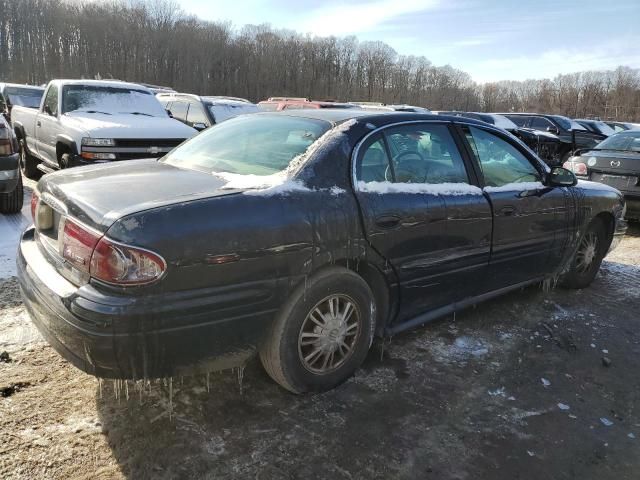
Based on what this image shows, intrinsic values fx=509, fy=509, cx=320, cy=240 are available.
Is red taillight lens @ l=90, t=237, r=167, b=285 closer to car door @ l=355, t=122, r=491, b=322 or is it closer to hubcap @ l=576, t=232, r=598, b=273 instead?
car door @ l=355, t=122, r=491, b=322

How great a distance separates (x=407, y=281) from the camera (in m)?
3.19

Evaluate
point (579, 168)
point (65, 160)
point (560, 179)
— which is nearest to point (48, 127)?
point (65, 160)

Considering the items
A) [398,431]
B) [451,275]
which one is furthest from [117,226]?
[451,275]

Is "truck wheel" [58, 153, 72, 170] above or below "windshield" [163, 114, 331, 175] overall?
below

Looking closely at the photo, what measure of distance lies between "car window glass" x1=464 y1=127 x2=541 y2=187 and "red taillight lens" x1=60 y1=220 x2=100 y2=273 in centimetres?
263

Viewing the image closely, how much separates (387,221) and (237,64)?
79514mm

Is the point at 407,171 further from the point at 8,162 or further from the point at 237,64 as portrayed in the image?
the point at 237,64

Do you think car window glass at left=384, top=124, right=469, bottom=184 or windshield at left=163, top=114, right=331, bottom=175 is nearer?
windshield at left=163, top=114, right=331, bottom=175

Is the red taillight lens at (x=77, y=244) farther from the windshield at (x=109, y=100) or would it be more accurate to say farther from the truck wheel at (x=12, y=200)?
the windshield at (x=109, y=100)

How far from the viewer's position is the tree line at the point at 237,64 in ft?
212

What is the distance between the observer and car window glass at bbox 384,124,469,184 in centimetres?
320

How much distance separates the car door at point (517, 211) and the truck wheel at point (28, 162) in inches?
347

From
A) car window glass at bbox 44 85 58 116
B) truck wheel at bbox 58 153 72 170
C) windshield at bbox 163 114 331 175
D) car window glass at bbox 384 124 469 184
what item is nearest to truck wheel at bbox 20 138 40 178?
car window glass at bbox 44 85 58 116

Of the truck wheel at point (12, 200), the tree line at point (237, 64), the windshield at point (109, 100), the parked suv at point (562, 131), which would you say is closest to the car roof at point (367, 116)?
the truck wheel at point (12, 200)
